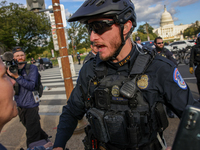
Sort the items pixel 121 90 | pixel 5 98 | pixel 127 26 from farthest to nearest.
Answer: pixel 127 26 < pixel 121 90 < pixel 5 98

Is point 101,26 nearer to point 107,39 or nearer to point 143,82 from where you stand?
point 107,39

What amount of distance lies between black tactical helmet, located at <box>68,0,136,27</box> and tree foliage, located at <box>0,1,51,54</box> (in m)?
30.2

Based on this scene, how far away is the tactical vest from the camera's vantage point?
145 cm

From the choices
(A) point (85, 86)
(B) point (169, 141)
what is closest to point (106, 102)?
(A) point (85, 86)

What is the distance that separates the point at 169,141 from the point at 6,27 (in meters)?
30.6

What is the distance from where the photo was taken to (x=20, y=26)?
29.3m

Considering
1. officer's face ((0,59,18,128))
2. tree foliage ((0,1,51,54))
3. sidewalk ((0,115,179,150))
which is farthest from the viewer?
tree foliage ((0,1,51,54))

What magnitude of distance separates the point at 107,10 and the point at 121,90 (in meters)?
0.72

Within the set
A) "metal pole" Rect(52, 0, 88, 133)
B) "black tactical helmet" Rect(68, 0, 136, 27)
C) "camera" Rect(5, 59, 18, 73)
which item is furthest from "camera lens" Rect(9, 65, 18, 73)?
"black tactical helmet" Rect(68, 0, 136, 27)

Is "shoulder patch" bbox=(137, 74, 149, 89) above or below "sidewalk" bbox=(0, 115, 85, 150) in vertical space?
above

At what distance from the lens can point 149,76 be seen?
1.52 metres

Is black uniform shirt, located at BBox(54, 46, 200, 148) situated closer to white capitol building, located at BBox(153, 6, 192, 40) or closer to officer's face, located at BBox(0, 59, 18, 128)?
officer's face, located at BBox(0, 59, 18, 128)

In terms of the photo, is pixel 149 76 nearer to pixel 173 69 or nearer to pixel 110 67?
Result: pixel 173 69

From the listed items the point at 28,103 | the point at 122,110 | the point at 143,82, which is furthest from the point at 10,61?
the point at 143,82
